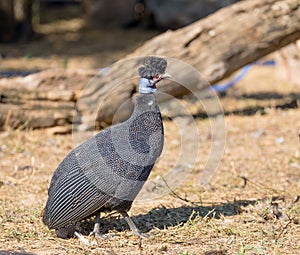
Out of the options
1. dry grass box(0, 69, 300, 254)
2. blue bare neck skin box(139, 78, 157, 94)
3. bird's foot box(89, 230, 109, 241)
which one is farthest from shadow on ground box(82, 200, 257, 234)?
blue bare neck skin box(139, 78, 157, 94)

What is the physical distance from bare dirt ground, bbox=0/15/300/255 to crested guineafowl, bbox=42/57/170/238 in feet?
0.73

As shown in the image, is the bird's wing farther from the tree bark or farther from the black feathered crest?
the tree bark

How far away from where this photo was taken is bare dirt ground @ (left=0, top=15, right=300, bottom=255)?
4102 millimetres

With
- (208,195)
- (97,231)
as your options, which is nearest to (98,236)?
(97,231)

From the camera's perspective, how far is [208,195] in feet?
17.3

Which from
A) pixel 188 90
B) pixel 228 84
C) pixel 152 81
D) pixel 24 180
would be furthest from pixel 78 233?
pixel 228 84

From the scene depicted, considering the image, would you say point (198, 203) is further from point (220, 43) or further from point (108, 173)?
point (220, 43)

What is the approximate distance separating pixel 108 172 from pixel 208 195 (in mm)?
1480

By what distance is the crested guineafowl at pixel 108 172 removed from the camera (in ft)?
13.1

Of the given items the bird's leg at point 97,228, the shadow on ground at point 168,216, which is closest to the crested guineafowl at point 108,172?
the bird's leg at point 97,228

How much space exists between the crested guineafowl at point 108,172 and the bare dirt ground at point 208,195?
0.22 m

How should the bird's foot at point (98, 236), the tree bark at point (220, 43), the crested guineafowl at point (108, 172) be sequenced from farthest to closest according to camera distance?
the tree bark at point (220, 43) < the bird's foot at point (98, 236) < the crested guineafowl at point (108, 172)

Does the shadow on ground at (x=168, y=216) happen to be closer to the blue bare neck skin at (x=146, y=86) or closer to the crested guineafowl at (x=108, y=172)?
the crested guineafowl at (x=108, y=172)

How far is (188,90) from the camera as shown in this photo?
7422 mm
